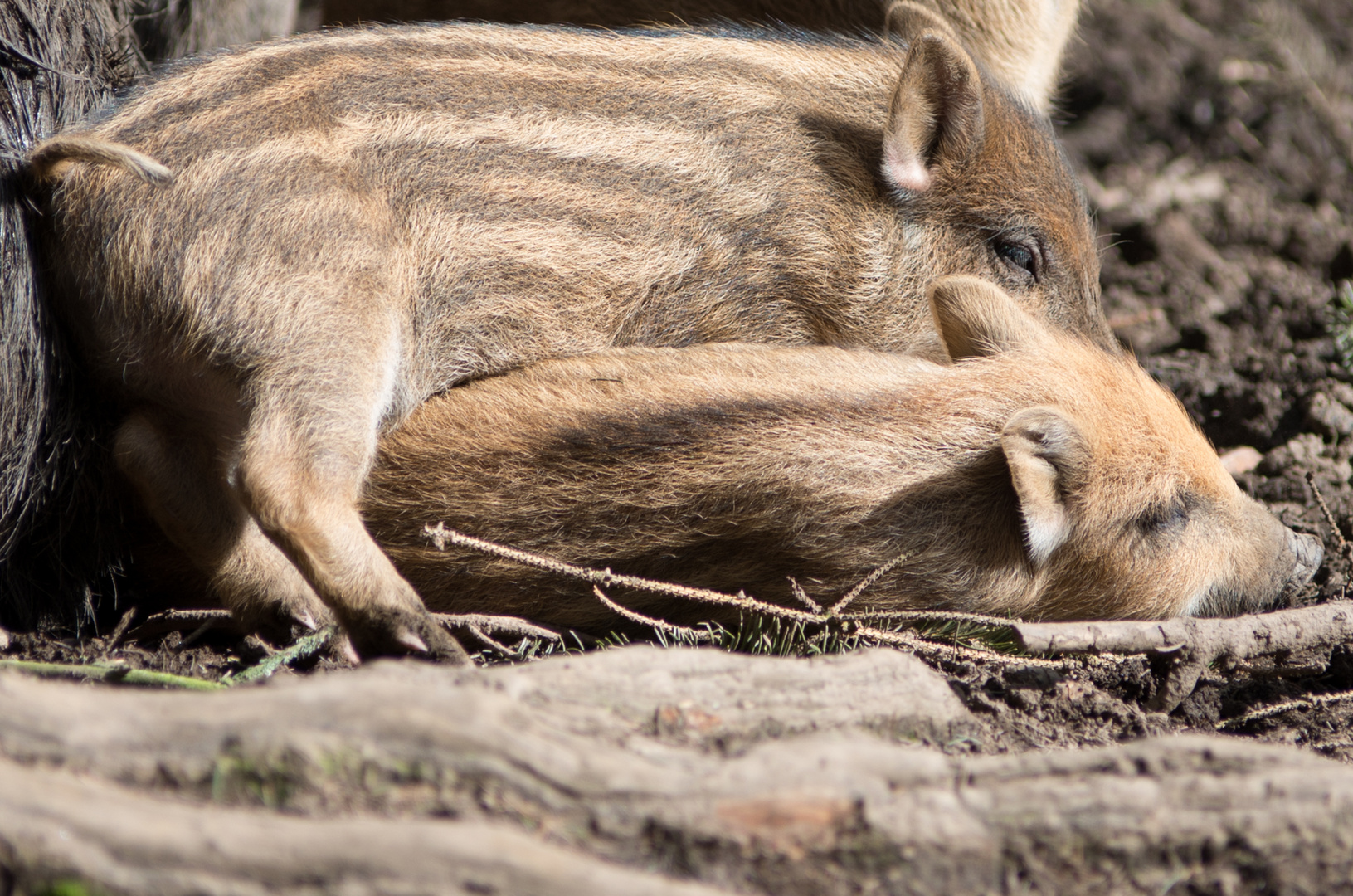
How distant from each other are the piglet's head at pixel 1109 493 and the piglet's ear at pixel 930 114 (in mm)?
442

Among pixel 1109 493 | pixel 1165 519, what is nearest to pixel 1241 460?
pixel 1165 519

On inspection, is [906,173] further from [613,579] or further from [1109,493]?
[613,579]

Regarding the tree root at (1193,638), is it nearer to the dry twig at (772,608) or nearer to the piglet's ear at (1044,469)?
the dry twig at (772,608)

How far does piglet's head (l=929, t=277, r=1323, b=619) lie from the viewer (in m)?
2.61

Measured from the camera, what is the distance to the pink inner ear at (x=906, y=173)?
3.21 m

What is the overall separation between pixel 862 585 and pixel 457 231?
117cm

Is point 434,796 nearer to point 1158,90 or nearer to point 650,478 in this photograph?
point 650,478

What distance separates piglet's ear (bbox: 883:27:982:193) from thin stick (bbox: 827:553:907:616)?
1.16m

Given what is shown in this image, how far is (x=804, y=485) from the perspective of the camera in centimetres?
250

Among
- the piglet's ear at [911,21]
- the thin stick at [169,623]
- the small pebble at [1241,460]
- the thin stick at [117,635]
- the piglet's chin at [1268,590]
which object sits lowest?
the small pebble at [1241,460]

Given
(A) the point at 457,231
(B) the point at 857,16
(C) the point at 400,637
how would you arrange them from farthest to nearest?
1. (B) the point at 857,16
2. (A) the point at 457,231
3. (C) the point at 400,637

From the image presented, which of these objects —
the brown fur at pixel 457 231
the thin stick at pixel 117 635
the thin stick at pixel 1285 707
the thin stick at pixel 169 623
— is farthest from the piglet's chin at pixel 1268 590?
the thin stick at pixel 117 635

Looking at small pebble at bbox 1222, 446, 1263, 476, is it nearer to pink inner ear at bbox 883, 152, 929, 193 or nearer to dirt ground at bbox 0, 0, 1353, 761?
dirt ground at bbox 0, 0, 1353, 761

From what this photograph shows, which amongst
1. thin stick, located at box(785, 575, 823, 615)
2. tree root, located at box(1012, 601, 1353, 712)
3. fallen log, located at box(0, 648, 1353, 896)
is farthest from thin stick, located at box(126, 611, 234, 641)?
tree root, located at box(1012, 601, 1353, 712)
